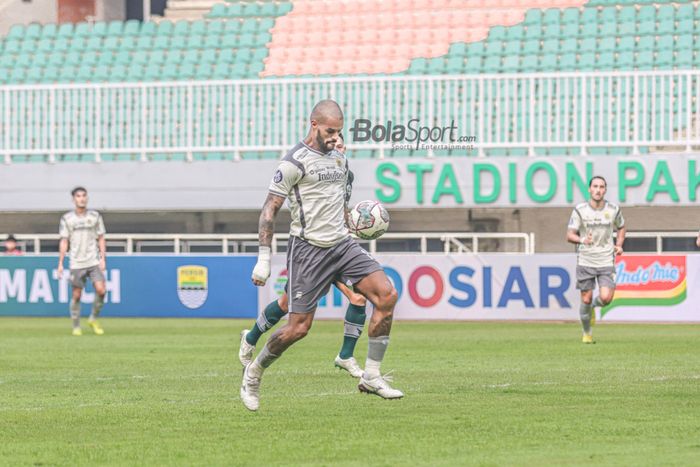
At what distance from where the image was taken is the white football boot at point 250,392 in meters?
9.42

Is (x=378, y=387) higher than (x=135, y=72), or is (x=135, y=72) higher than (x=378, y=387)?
(x=135, y=72)

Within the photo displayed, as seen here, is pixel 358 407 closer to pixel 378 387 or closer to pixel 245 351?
pixel 378 387

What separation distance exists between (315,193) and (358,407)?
1453 mm

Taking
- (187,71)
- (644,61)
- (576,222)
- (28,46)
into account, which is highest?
(28,46)

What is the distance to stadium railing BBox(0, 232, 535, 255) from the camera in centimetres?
2566

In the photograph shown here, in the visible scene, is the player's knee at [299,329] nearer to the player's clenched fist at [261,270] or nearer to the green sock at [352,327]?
the player's clenched fist at [261,270]

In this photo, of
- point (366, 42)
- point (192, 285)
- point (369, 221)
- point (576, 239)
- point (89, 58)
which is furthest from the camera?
point (89, 58)

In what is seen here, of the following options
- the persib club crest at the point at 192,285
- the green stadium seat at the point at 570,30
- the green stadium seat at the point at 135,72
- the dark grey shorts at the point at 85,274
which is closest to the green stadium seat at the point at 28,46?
the green stadium seat at the point at 135,72

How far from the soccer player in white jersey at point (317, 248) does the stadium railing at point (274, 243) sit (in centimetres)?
1553

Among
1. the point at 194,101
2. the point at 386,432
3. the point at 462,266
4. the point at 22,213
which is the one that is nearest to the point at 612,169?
the point at 462,266

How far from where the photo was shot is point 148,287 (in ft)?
83.9

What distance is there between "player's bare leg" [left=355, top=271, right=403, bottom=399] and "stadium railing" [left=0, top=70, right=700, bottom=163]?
16.5m

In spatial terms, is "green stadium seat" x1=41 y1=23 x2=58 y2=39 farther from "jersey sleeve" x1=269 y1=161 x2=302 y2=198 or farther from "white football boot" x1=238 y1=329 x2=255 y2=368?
"jersey sleeve" x1=269 y1=161 x2=302 y2=198

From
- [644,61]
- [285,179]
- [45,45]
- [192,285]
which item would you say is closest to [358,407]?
[285,179]
